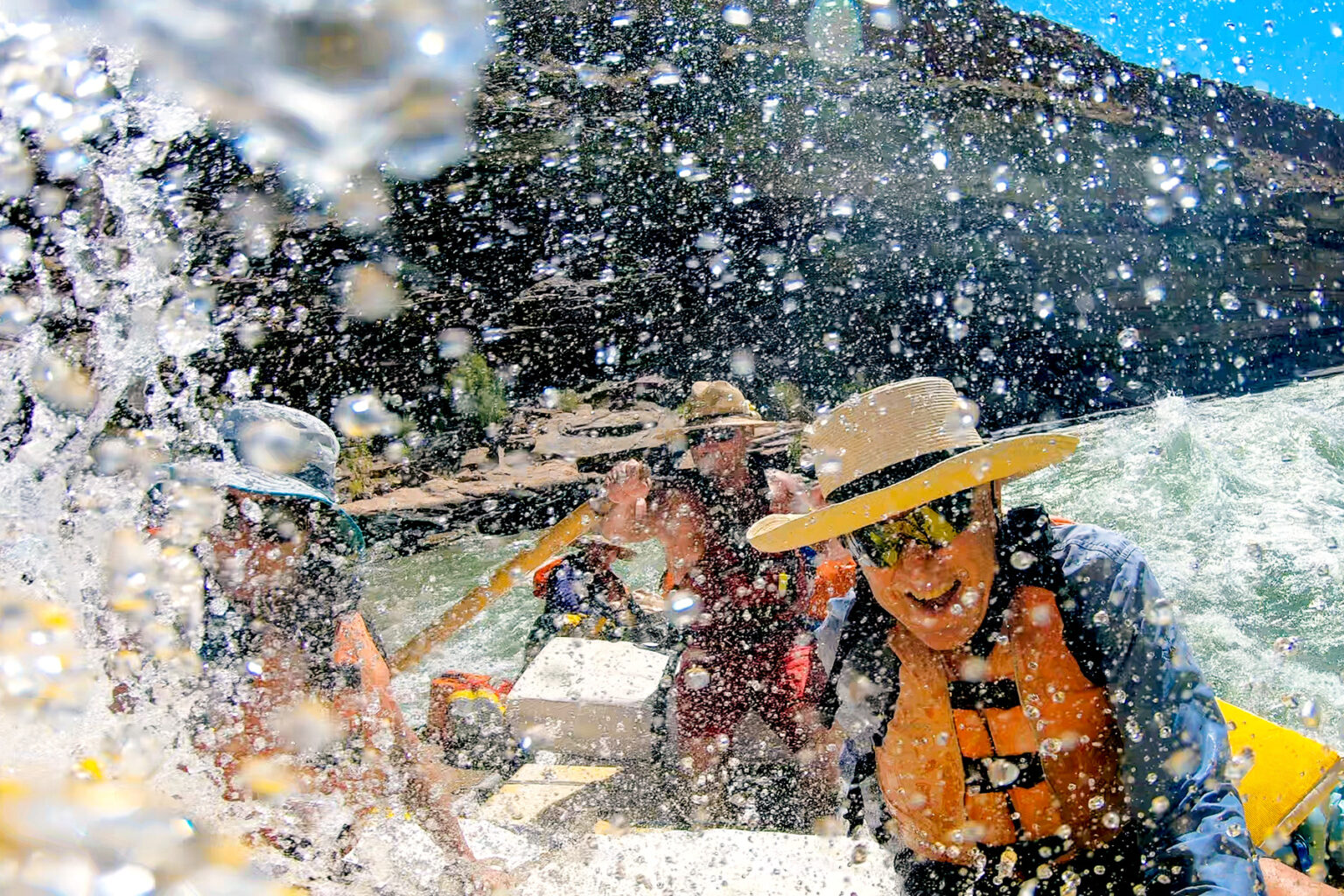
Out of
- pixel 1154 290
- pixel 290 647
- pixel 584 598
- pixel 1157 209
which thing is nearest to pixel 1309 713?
pixel 584 598

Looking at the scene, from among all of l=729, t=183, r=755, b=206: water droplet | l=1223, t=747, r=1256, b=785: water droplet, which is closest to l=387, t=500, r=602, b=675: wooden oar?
l=1223, t=747, r=1256, b=785: water droplet

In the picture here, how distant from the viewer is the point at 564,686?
3.33m

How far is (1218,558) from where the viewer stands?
591 centimetres

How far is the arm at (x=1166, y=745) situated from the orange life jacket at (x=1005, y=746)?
6 centimetres

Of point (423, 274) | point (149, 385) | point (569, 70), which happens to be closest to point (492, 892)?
point (149, 385)

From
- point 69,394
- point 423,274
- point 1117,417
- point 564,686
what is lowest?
point 564,686

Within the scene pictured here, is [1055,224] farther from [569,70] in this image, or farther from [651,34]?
[569,70]

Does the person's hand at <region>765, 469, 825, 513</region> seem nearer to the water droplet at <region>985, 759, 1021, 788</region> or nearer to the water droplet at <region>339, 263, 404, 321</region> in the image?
the water droplet at <region>985, 759, 1021, 788</region>

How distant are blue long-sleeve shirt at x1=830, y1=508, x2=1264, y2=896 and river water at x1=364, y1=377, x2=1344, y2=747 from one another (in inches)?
97.3

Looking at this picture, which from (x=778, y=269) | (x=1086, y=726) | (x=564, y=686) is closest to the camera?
(x=1086, y=726)

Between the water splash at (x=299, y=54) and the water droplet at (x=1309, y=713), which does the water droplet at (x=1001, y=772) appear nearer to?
the water splash at (x=299, y=54)

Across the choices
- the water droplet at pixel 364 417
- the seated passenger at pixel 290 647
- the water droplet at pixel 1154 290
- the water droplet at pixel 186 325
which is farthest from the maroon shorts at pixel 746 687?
the water droplet at pixel 1154 290

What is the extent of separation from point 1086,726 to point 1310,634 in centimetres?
399

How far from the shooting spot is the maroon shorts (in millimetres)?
2775
